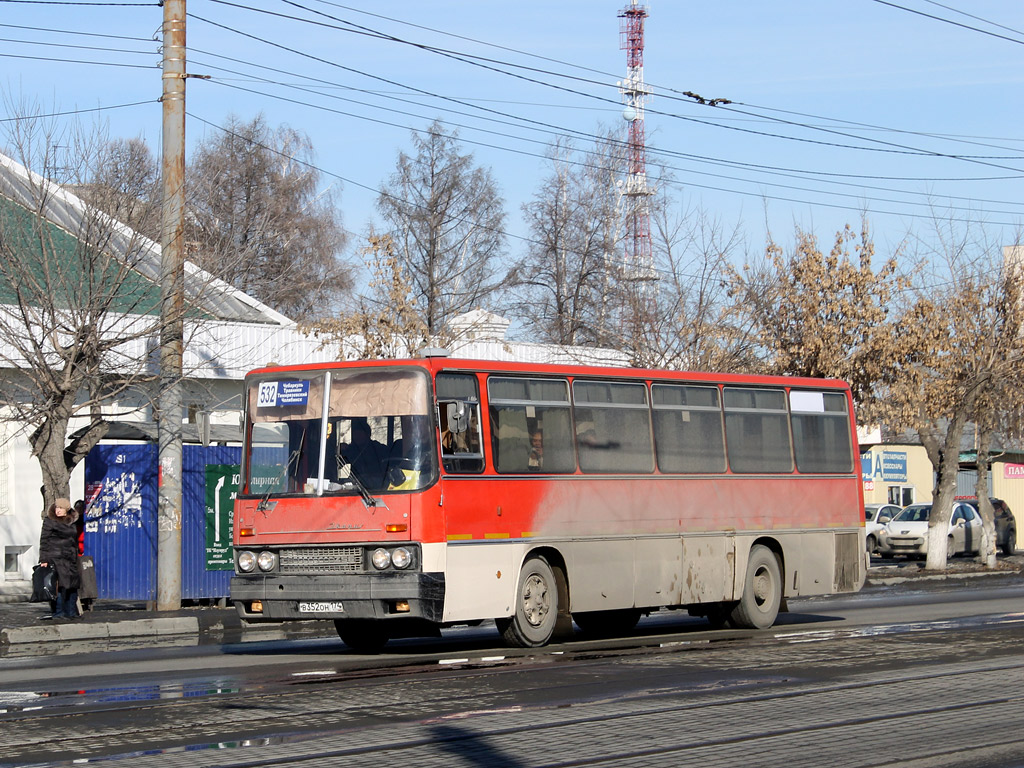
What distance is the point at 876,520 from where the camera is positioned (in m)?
42.2

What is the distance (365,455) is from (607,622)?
537 cm

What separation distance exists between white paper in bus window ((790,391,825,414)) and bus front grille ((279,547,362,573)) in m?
7.47

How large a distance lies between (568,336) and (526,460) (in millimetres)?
43483

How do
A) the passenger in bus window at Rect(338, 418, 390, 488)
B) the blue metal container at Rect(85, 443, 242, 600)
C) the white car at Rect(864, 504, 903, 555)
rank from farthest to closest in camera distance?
the white car at Rect(864, 504, 903, 555)
the blue metal container at Rect(85, 443, 242, 600)
the passenger in bus window at Rect(338, 418, 390, 488)

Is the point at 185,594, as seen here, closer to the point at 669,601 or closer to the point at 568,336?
the point at 669,601

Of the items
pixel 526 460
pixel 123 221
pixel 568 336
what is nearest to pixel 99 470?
pixel 123 221

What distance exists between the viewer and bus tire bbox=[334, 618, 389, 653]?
15.5 metres

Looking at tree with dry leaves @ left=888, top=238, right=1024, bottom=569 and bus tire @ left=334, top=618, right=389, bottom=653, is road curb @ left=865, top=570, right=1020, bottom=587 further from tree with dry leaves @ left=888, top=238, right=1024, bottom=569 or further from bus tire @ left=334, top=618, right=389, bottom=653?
bus tire @ left=334, top=618, right=389, bottom=653

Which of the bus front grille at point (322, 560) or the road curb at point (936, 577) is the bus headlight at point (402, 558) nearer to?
the bus front grille at point (322, 560)

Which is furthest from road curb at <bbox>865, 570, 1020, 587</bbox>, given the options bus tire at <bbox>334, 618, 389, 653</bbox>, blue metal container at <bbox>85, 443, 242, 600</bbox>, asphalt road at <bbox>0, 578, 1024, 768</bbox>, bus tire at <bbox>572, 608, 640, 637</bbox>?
bus tire at <bbox>334, 618, 389, 653</bbox>

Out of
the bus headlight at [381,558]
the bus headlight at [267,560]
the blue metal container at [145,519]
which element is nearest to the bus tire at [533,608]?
the bus headlight at [381,558]

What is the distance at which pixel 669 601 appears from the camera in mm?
16641

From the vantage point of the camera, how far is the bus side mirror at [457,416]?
13836mm

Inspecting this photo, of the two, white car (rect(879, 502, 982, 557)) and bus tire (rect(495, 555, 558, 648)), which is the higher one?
white car (rect(879, 502, 982, 557))
